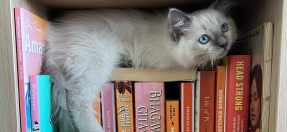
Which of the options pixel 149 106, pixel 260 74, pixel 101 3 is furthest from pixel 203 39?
pixel 101 3

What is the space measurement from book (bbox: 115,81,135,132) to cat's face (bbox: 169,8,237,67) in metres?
0.25

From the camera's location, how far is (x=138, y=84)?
2.67 feet

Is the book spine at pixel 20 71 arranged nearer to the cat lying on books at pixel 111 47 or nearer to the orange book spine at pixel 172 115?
the cat lying on books at pixel 111 47

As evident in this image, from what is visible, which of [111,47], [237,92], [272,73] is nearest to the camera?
[272,73]

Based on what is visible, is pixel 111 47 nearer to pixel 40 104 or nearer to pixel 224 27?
pixel 40 104

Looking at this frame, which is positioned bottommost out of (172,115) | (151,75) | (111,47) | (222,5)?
(172,115)

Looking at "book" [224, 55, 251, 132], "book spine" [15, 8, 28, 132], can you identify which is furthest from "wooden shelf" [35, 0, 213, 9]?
"book" [224, 55, 251, 132]

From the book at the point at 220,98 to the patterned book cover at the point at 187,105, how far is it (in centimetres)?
10

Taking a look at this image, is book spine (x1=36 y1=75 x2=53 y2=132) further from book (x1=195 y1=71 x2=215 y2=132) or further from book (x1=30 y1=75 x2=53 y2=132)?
book (x1=195 y1=71 x2=215 y2=132)

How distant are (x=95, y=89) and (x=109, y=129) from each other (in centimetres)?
18

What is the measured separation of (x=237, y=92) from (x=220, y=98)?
0.07 meters

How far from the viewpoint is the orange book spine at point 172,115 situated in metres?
0.82

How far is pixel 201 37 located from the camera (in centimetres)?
80

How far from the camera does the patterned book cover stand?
0.81 m
